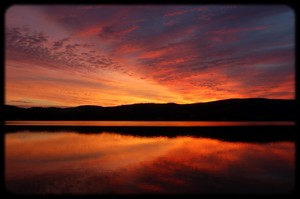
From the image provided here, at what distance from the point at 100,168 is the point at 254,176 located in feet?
Answer: 25.0

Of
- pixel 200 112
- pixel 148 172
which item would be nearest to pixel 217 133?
pixel 148 172

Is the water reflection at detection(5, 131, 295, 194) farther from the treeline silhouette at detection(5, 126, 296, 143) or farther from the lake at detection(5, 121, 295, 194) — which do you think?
the treeline silhouette at detection(5, 126, 296, 143)

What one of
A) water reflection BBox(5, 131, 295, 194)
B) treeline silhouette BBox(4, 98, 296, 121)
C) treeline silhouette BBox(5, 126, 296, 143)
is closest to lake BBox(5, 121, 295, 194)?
water reflection BBox(5, 131, 295, 194)

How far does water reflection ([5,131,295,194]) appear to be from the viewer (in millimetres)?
10234

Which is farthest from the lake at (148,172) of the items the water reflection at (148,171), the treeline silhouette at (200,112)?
the treeline silhouette at (200,112)

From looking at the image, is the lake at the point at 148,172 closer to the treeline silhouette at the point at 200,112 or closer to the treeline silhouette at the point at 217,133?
the treeline silhouette at the point at 217,133

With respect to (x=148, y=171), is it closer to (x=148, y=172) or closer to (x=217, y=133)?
(x=148, y=172)

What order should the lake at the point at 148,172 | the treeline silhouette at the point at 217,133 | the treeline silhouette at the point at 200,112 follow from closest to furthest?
1. the lake at the point at 148,172
2. the treeline silhouette at the point at 217,133
3. the treeline silhouette at the point at 200,112

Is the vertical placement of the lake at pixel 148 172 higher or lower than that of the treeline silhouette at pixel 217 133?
higher

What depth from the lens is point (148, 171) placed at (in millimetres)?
12883

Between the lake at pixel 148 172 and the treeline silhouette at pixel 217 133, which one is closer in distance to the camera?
the lake at pixel 148 172

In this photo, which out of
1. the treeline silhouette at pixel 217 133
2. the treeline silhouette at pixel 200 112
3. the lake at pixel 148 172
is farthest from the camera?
the treeline silhouette at pixel 200 112

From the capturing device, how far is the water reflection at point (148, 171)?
Answer: 1023 cm
